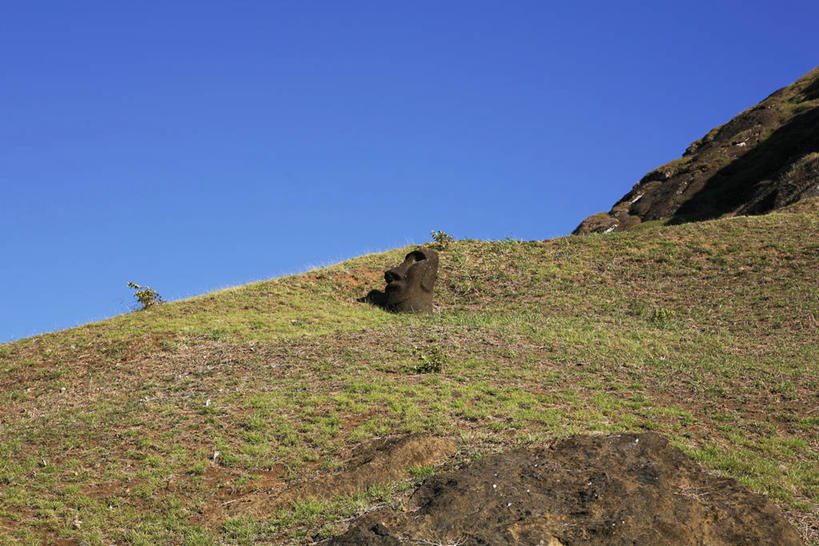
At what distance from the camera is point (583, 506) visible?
24.7ft

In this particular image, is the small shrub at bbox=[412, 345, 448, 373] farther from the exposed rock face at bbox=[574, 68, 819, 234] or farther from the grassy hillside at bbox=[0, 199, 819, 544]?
the exposed rock face at bbox=[574, 68, 819, 234]

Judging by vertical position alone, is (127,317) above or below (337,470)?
above

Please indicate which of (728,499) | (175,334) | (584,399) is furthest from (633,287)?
(728,499)

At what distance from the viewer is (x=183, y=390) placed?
14.6 metres

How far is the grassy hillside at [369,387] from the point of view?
31.6 feet

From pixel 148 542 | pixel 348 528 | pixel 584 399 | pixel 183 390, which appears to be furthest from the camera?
pixel 183 390

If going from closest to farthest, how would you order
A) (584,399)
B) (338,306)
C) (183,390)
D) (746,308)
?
(584,399) < (183,390) < (746,308) < (338,306)

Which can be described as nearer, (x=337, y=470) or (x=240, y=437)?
(x=337, y=470)

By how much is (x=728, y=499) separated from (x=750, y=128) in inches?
2162

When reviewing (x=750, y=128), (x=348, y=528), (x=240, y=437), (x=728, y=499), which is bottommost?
(x=728, y=499)

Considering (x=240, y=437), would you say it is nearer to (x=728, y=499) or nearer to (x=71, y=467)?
(x=71, y=467)

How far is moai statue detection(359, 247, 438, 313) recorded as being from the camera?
23453 mm

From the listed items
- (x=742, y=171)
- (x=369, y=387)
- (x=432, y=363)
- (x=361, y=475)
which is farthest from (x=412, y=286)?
(x=742, y=171)

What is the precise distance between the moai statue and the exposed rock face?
2257 centimetres
